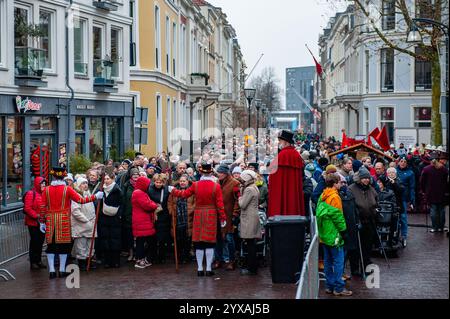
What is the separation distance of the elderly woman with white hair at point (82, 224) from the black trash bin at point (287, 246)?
143 inches

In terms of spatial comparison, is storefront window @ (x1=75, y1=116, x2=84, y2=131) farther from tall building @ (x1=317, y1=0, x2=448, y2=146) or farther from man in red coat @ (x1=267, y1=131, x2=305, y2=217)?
tall building @ (x1=317, y1=0, x2=448, y2=146)

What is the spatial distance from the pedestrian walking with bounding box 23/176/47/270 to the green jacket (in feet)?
17.5

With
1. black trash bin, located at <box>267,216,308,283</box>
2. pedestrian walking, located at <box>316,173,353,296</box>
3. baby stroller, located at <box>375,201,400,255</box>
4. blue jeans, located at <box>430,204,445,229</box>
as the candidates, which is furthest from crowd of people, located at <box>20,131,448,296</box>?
blue jeans, located at <box>430,204,445,229</box>

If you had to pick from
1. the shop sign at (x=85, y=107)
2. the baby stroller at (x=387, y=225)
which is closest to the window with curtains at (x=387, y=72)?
the shop sign at (x=85, y=107)

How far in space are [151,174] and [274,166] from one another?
11.5ft

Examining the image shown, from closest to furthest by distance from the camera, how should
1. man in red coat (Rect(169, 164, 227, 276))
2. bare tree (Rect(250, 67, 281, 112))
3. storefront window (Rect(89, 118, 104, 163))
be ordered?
man in red coat (Rect(169, 164, 227, 276))
storefront window (Rect(89, 118, 104, 163))
bare tree (Rect(250, 67, 281, 112))

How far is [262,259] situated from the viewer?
48.3ft

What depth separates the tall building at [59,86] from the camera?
73.4 ft

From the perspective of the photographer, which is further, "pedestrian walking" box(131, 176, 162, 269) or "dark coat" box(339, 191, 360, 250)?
"pedestrian walking" box(131, 176, 162, 269)

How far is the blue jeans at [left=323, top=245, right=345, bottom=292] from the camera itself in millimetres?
11570

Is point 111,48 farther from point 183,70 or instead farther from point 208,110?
point 208,110

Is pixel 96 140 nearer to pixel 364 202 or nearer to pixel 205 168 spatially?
pixel 205 168

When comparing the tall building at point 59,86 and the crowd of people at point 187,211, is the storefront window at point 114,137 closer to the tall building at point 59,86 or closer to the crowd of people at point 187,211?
the tall building at point 59,86
